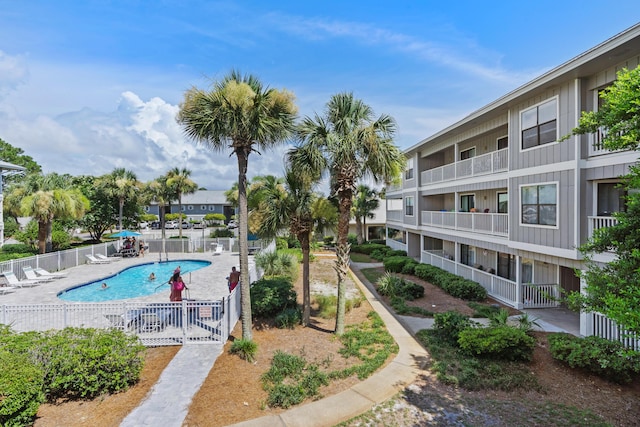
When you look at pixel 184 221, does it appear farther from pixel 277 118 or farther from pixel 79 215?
pixel 277 118

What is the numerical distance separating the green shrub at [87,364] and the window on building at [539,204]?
45.4ft

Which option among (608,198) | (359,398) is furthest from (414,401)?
(608,198)

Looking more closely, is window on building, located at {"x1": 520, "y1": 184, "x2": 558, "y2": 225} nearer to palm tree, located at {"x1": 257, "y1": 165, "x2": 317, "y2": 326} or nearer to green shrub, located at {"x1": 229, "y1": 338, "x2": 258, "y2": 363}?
palm tree, located at {"x1": 257, "y1": 165, "x2": 317, "y2": 326}

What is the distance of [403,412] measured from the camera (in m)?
6.74

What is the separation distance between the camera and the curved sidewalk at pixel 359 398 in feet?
21.0

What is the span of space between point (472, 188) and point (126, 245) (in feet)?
95.1

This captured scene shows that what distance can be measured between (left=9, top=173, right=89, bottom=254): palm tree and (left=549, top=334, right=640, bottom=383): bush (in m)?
28.0

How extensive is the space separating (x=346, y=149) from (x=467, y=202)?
1421cm

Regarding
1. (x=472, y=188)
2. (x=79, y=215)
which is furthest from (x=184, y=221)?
(x=472, y=188)

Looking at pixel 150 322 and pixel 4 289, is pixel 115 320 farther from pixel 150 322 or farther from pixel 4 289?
pixel 4 289

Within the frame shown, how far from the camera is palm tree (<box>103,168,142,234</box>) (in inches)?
1320

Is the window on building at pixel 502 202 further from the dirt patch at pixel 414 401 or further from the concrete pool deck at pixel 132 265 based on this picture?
the concrete pool deck at pixel 132 265

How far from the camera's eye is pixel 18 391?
19.2 feet

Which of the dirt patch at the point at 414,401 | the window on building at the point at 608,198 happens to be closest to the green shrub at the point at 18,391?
the dirt patch at the point at 414,401
